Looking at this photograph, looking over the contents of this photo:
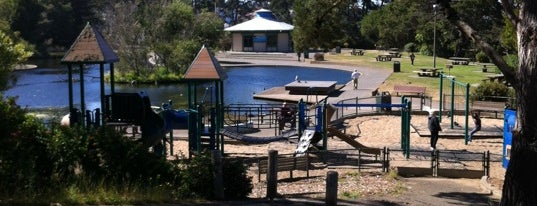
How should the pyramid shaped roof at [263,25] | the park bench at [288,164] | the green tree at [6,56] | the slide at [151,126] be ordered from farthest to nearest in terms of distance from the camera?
the pyramid shaped roof at [263,25], the green tree at [6,56], the slide at [151,126], the park bench at [288,164]

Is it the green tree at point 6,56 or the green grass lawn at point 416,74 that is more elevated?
the green tree at point 6,56

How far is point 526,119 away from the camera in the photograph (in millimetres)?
9117

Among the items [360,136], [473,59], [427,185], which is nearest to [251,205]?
[427,185]

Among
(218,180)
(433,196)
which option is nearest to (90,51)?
(218,180)

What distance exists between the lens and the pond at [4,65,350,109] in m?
→ 39.6

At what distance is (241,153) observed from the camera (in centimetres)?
1927

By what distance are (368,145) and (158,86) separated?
31.5 m

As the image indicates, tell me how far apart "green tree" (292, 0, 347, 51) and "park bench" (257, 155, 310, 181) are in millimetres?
3819

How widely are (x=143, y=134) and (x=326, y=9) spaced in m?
5.84

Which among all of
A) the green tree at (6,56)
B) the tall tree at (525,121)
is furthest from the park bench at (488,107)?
the green tree at (6,56)

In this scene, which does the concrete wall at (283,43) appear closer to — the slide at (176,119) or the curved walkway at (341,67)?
the curved walkway at (341,67)

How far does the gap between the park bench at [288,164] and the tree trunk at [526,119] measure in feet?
22.6

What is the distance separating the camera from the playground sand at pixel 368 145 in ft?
46.1

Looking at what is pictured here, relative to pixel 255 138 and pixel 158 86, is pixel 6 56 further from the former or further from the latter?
pixel 158 86
